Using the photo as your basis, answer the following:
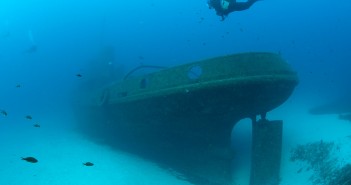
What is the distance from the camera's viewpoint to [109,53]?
24.5 metres

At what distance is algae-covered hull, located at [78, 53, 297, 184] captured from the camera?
8.59 metres

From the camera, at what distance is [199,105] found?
357 inches

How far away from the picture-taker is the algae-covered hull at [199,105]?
859 centimetres

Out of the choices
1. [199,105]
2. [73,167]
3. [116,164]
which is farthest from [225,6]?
[73,167]

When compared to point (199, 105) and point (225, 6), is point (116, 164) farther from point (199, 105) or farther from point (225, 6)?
point (225, 6)

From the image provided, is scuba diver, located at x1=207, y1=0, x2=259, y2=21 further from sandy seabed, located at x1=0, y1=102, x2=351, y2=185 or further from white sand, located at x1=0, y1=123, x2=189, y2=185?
white sand, located at x1=0, y1=123, x2=189, y2=185

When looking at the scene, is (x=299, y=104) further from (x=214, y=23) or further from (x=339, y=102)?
(x=214, y=23)

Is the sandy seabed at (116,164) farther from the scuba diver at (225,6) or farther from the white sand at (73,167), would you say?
the scuba diver at (225,6)

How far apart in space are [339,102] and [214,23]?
61055 mm

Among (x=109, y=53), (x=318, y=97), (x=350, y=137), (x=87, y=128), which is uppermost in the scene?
(x=109, y=53)

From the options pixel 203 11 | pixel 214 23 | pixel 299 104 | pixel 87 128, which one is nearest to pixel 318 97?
pixel 299 104

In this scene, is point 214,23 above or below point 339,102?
above

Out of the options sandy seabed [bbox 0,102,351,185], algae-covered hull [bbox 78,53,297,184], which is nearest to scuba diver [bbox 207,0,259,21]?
algae-covered hull [bbox 78,53,297,184]

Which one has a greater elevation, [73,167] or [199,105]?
[199,105]
